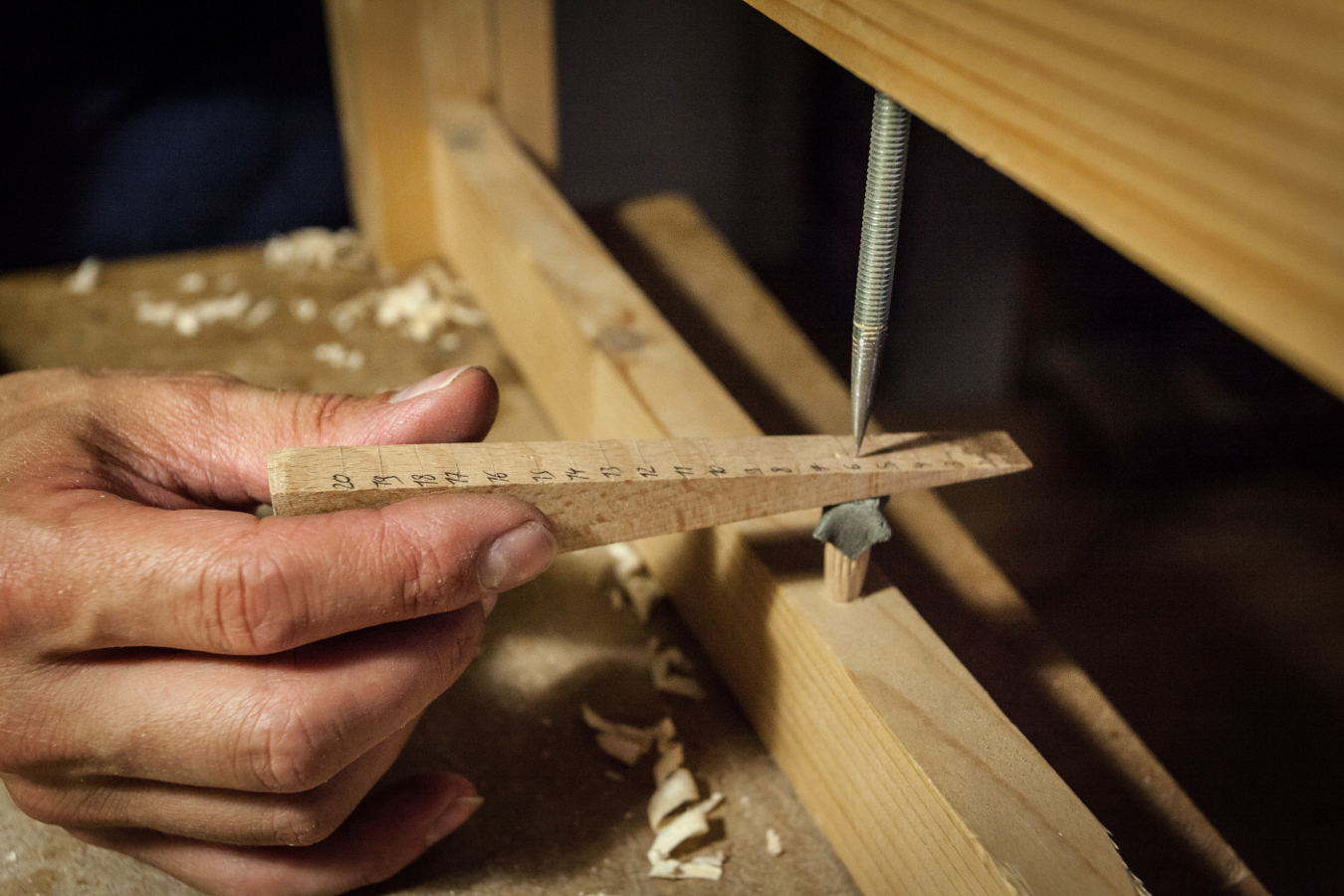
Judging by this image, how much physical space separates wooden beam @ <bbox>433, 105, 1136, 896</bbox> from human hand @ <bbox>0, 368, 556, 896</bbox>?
9.2 inches

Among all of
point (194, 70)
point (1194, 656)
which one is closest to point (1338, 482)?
point (1194, 656)

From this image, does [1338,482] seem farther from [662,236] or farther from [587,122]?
[587,122]

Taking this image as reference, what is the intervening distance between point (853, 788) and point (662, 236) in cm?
98

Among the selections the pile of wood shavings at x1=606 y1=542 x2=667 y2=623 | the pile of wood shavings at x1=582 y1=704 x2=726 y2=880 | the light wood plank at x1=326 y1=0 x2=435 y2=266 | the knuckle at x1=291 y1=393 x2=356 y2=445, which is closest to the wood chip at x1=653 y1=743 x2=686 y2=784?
the pile of wood shavings at x1=582 y1=704 x2=726 y2=880

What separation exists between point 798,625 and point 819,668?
35mm

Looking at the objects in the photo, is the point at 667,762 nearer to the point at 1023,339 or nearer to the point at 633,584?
the point at 633,584

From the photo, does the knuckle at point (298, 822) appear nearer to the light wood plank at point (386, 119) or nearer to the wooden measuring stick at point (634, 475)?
the wooden measuring stick at point (634, 475)

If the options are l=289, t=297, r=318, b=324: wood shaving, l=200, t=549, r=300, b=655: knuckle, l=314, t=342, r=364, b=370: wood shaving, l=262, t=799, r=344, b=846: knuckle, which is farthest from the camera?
l=289, t=297, r=318, b=324: wood shaving

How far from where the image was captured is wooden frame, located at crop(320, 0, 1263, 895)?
2.00ft

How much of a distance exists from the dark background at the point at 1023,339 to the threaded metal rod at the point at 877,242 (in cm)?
30

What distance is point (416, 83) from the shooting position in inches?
55.6

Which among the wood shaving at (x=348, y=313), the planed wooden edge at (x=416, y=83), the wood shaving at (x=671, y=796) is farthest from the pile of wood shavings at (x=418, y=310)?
the wood shaving at (x=671, y=796)

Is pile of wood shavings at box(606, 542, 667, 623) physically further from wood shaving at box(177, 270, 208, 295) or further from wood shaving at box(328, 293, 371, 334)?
wood shaving at box(177, 270, 208, 295)

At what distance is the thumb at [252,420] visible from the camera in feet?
2.42
